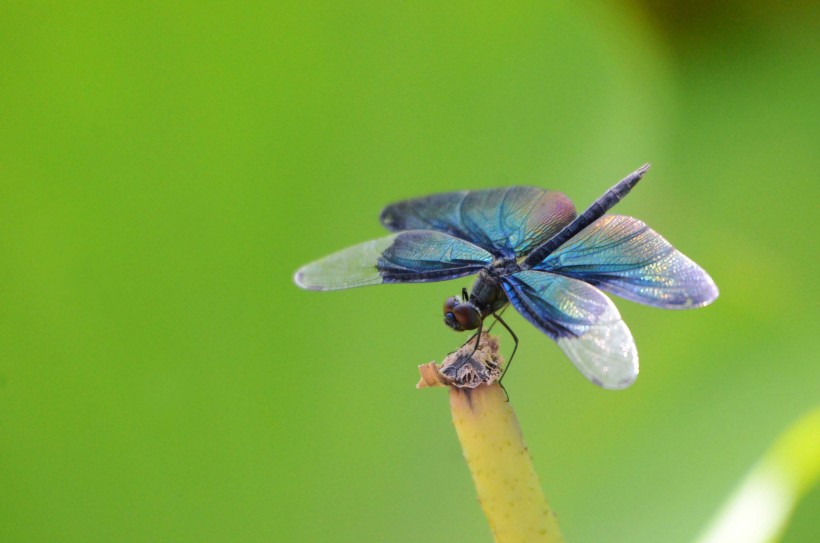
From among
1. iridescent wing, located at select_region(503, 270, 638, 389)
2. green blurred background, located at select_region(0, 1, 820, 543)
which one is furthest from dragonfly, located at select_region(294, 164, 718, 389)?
green blurred background, located at select_region(0, 1, 820, 543)

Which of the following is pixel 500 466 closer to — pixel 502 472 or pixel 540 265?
pixel 502 472

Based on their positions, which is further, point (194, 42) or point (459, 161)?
point (459, 161)

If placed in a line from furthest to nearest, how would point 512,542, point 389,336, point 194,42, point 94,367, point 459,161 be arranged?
point 459,161 → point 389,336 → point 194,42 → point 94,367 → point 512,542

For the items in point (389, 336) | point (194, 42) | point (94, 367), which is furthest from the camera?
point (389, 336)

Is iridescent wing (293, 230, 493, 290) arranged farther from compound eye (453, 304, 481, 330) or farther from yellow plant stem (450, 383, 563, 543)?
yellow plant stem (450, 383, 563, 543)

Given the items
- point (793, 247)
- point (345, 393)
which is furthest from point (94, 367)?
point (793, 247)

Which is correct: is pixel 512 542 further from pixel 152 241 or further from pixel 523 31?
pixel 523 31

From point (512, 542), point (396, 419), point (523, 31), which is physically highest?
point (523, 31)
